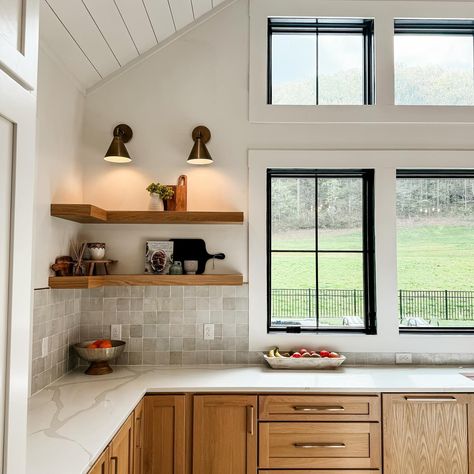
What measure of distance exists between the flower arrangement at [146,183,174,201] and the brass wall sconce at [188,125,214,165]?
9.2 inches

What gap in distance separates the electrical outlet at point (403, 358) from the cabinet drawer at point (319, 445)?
640 mm

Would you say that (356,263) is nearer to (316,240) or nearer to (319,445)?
(316,240)

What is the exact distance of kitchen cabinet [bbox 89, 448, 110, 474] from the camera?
5.49 ft

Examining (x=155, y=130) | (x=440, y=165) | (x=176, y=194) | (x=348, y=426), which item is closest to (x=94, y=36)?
(x=155, y=130)

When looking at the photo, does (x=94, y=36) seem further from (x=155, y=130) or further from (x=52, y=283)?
(x=52, y=283)

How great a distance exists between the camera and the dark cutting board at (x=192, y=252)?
10.2ft

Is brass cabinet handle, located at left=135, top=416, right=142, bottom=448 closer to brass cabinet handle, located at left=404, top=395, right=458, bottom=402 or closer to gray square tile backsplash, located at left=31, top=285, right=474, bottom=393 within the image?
gray square tile backsplash, located at left=31, top=285, right=474, bottom=393

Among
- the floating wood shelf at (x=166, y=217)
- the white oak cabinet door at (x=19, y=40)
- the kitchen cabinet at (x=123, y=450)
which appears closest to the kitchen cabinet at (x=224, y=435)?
the kitchen cabinet at (x=123, y=450)

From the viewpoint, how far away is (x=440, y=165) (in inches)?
123

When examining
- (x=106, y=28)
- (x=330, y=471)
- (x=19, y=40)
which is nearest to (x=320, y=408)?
(x=330, y=471)

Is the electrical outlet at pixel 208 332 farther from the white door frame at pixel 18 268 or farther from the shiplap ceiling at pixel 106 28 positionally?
the white door frame at pixel 18 268

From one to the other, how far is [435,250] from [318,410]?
4.49 ft

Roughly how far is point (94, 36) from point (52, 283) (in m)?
1.32

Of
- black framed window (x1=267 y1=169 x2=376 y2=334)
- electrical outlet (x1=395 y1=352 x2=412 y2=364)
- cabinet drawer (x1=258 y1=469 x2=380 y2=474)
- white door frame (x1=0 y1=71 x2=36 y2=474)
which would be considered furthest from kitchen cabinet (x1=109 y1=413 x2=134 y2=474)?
electrical outlet (x1=395 y1=352 x2=412 y2=364)
